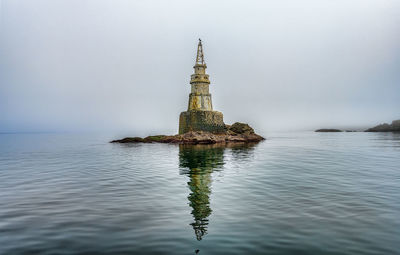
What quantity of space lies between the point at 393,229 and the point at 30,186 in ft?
51.4

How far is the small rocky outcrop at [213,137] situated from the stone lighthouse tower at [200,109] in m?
1.76

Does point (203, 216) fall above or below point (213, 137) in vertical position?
below

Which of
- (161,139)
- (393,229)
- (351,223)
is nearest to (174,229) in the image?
(351,223)

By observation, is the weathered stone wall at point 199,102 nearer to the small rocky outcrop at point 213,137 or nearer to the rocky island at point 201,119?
the rocky island at point 201,119

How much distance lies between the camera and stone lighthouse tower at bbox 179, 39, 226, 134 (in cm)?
5844

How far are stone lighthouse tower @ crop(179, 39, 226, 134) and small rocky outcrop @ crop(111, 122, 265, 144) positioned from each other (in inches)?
69.4

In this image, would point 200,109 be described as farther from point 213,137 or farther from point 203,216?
point 203,216

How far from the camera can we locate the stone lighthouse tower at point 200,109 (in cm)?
5844

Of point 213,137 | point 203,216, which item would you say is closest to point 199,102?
point 213,137

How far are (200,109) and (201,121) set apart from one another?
2838 millimetres

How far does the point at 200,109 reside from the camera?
5944 cm

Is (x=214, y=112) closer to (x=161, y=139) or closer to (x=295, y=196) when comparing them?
(x=161, y=139)

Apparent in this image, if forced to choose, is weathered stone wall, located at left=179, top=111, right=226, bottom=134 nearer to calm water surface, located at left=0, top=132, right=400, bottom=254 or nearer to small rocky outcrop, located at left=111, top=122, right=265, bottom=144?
small rocky outcrop, located at left=111, top=122, right=265, bottom=144

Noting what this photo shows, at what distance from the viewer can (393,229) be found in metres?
7.52
